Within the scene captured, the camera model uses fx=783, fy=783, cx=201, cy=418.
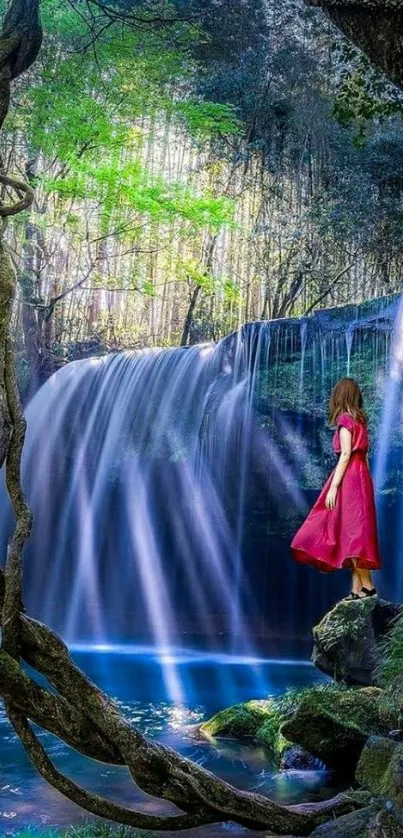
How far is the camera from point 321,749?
4254 mm

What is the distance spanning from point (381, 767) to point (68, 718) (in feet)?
4.57

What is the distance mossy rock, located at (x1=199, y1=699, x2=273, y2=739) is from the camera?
548 cm

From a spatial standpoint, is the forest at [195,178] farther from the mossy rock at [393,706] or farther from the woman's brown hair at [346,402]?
the mossy rock at [393,706]

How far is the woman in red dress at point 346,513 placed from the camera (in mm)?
5742

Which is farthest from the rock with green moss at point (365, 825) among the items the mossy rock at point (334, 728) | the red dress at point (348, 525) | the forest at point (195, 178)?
the forest at point (195, 178)

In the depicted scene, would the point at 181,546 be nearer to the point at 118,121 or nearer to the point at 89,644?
the point at 89,644

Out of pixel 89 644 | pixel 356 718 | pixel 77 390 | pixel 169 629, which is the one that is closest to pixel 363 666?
pixel 356 718

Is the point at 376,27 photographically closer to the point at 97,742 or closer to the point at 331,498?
the point at 97,742

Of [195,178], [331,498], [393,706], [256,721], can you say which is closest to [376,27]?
[393,706]

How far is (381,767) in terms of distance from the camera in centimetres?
300

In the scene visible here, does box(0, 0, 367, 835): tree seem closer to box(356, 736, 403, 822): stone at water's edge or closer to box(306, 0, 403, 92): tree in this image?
box(356, 736, 403, 822): stone at water's edge

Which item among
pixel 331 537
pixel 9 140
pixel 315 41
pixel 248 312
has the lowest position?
pixel 331 537

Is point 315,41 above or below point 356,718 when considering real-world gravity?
above

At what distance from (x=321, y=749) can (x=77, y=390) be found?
11.7 m
